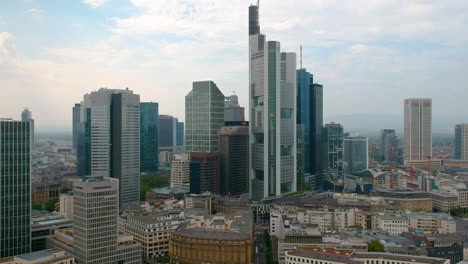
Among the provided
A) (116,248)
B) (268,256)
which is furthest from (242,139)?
(116,248)

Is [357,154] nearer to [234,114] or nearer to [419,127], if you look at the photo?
[419,127]

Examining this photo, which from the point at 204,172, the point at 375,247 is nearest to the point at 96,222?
the point at 375,247

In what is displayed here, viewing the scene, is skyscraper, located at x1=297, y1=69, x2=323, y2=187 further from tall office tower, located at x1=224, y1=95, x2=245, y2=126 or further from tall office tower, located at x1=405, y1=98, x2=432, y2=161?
tall office tower, located at x1=405, y1=98, x2=432, y2=161

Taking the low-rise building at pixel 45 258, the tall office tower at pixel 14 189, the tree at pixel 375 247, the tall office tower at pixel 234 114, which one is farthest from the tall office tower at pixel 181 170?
the low-rise building at pixel 45 258

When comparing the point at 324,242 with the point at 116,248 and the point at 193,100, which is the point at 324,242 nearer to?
the point at 116,248

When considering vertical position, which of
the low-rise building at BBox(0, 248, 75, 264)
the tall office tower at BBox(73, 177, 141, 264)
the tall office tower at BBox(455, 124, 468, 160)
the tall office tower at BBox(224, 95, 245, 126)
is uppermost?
the tall office tower at BBox(224, 95, 245, 126)

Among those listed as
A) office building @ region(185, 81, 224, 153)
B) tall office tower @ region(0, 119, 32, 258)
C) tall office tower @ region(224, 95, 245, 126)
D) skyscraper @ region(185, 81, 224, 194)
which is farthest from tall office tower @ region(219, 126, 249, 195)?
tall office tower @ region(0, 119, 32, 258)
